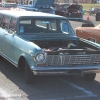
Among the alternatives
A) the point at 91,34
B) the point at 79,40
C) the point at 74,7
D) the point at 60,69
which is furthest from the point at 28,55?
the point at 74,7

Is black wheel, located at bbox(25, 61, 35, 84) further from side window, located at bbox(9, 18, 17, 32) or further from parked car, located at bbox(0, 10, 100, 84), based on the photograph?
side window, located at bbox(9, 18, 17, 32)

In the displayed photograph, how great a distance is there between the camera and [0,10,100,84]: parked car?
5.71 m

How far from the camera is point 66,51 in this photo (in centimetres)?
581

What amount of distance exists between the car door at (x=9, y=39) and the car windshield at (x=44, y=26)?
0.93 feet

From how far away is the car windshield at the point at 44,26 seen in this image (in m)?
6.98

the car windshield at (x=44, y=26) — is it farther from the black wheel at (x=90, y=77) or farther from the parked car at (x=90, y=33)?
the parked car at (x=90, y=33)

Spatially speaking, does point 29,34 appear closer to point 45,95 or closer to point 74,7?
point 45,95

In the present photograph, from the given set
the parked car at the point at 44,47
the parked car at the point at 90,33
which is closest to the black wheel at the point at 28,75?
the parked car at the point at 44,47

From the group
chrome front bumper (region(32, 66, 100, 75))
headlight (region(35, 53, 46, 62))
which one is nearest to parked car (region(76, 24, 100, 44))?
chrome front bumper (region(32, 66, 100, 75))

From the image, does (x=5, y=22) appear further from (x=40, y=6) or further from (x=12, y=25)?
(x=40, y=6)

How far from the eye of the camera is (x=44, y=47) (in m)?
6.72

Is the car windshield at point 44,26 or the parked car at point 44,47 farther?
the car windshield at point 44,26

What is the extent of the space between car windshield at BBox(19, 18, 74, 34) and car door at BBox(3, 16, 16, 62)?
283 mm

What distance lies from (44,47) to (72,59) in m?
1.08
